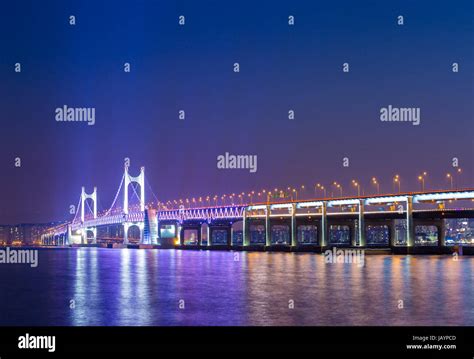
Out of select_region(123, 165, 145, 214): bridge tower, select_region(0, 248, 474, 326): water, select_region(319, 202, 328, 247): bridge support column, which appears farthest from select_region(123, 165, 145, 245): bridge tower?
select_region(0, 248, 474, 326): water

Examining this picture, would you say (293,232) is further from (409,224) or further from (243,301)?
(243,301)

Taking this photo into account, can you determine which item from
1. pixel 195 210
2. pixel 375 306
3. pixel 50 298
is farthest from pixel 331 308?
pixel 195 210

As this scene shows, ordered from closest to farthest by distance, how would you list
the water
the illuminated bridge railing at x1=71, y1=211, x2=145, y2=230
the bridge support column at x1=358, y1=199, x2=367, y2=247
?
the water
the bridge support column at x1=358, y1=199, x2=367, y2=247
the illuminated bridge railing at x1=71, y1=211, x2=145, y2=230

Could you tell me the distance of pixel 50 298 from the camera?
1426 inches

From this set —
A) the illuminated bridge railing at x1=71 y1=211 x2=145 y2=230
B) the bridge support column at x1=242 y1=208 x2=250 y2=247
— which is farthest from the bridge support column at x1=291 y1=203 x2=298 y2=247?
the illuminated bridge railing at x1=71 y1=211 x2=145 y2=230

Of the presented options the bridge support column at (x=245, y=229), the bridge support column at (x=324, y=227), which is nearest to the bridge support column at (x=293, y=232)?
the bridge support column at (x=324, y=227)

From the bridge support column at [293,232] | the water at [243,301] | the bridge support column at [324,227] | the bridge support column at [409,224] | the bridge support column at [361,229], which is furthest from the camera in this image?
Answer: the bridge support column at [293,232]

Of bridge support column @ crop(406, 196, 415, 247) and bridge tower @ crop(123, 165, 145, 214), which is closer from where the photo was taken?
bridge support column @ crop(406, 196, 415, 247)

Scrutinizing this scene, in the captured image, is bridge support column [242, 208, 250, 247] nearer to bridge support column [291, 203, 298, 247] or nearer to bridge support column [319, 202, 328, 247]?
bridge support column [291, 203, 298, 247]

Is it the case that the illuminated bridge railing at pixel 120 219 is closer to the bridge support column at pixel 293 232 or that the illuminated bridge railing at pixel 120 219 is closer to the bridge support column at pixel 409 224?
the bridge support column at pixel 293 232

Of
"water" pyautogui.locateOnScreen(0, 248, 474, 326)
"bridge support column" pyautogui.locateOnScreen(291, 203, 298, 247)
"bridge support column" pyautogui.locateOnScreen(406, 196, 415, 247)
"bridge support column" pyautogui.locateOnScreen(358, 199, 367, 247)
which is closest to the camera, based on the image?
"water" pyautogui.locateOnScreen(0, 248, 474, 326)

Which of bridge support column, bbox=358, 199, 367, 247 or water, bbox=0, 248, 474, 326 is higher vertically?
bridge support column, bbox=358, 199, 367, 247

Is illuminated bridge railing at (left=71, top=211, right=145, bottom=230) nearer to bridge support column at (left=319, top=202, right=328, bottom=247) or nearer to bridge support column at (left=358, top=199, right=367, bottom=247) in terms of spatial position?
bridge support column at (left=319, top=202, right=328, bottom=247)
